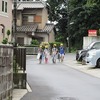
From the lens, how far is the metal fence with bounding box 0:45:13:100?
1043 centimetres

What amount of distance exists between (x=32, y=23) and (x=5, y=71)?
53.6 metres

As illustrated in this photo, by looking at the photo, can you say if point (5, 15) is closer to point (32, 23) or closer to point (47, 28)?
point (47, 28)

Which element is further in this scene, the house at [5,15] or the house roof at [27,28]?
the house roof at [27,28]

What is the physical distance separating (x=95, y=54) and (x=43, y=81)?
890cm

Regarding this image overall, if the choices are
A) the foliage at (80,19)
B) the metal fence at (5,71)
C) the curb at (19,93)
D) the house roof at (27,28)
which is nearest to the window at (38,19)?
the house roof at (27,28)

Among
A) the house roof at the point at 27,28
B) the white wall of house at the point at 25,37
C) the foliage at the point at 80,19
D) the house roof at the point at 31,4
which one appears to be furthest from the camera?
the house roof at the point at 31,4

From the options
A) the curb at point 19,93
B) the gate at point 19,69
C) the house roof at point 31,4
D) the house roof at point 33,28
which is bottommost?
the curb at point 19,93

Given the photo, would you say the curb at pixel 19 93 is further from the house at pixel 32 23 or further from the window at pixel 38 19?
the window at pixel 38 19

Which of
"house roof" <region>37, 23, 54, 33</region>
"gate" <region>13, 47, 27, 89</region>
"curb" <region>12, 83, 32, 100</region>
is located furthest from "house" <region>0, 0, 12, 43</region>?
"curb" <region>12, 83, 32, 100</region>

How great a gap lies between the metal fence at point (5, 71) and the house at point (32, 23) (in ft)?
163

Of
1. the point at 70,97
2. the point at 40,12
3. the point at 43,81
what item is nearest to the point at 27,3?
the point at 40,12

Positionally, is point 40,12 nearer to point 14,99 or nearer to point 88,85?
point 88,85

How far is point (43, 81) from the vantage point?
18.1 metres

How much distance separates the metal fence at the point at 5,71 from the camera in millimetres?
10430
